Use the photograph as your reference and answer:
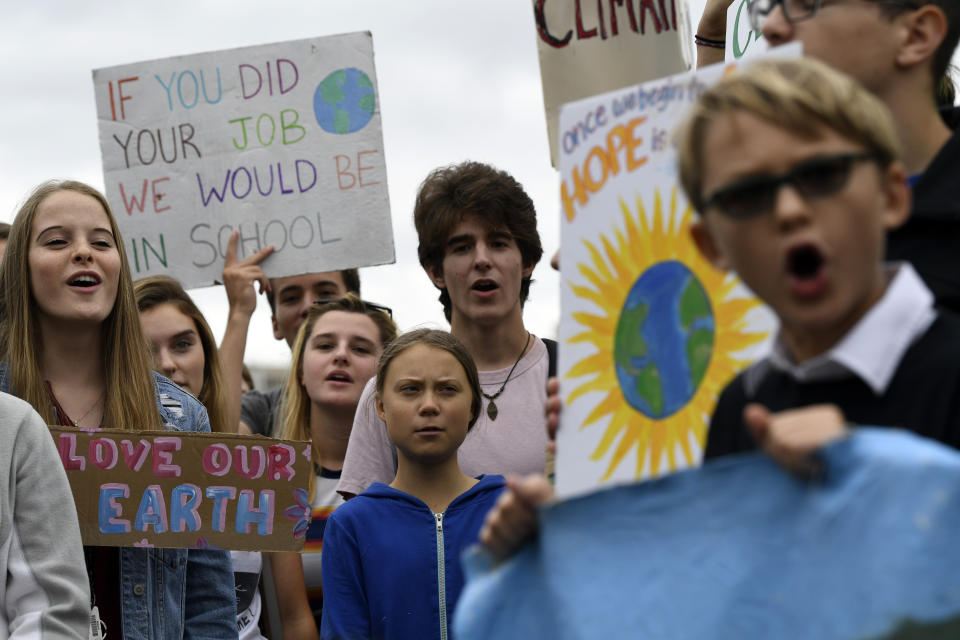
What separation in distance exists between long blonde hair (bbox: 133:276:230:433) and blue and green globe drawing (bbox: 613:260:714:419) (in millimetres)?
2792

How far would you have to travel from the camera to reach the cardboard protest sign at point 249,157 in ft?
16.1

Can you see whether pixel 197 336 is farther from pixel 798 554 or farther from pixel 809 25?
pixel 798 554

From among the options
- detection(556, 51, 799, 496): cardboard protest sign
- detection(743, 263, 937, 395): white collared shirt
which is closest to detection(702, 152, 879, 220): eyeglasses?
detection(743, 263, 937, 395): white collared shirt

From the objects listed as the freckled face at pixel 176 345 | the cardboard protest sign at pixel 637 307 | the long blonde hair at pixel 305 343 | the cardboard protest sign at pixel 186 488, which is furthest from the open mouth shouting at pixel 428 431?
the cardboard protest sign at pixel 637 307

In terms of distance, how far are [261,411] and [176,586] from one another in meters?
1.85

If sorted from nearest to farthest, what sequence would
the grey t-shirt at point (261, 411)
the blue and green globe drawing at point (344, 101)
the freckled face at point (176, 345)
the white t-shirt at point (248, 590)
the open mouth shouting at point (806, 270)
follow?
1. the open mouth shouting at point (806, 270)
2. the white t-shirt at point (248, 590)
3. the freckled face at point (176, 345)
4. the blue and green globe drawing at point (344, 101)
5. the grey t-shirt at point (261, 411)

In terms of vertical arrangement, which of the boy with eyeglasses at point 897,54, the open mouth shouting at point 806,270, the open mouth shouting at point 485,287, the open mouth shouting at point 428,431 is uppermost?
the boy with eyeglasses at point 897,54

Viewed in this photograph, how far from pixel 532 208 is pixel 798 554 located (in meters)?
2.90

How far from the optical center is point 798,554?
140cm

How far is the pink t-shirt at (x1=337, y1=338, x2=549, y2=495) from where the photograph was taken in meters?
3.78

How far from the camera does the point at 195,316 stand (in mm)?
4730

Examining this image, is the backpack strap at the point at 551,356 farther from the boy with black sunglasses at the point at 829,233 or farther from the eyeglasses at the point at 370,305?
the boy with black sunglasses at the point at 829,233

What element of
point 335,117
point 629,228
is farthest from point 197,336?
point 629,228

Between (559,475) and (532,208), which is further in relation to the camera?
(532,208)
